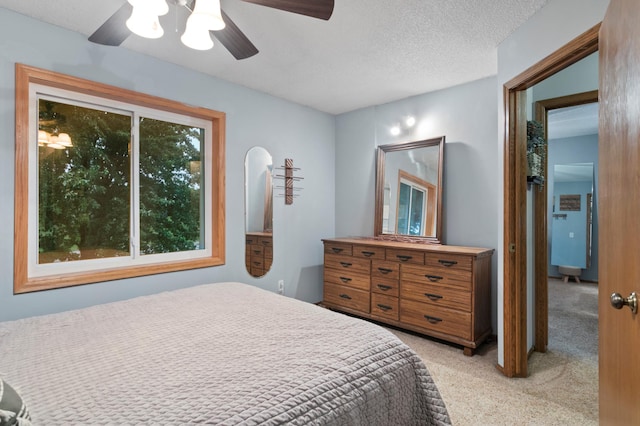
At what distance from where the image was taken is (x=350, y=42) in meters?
2.44

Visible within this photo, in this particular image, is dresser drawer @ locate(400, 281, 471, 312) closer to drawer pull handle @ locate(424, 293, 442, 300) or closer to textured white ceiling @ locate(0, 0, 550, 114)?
drawer pull handle @ locate(424, 293, 442, 300)

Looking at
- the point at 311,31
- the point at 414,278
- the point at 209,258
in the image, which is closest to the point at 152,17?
the point at 311,31

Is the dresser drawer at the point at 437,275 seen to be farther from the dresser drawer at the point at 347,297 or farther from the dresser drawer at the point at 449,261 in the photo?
the dresser drawer at the point at 347,297

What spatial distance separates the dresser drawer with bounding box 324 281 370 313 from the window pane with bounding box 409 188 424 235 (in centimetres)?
87

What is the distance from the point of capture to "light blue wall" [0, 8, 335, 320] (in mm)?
2045

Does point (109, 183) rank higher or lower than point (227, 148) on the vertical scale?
lower

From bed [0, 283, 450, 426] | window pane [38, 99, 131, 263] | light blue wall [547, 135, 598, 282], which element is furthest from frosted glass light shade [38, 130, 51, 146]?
light blue wall [547, 135, 598, 282]

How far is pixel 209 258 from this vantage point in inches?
122

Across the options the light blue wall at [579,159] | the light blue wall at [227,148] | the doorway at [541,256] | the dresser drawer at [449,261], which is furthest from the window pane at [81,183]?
the light blue wall at [579,159]

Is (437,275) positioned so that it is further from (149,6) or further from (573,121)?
(573,121)

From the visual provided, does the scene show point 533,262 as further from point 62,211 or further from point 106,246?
point 62,211

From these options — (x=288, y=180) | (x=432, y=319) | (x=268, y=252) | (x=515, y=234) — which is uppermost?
(x=288, y=180)

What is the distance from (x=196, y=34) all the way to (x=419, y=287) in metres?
2.60

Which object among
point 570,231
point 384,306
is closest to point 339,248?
point 384,306
